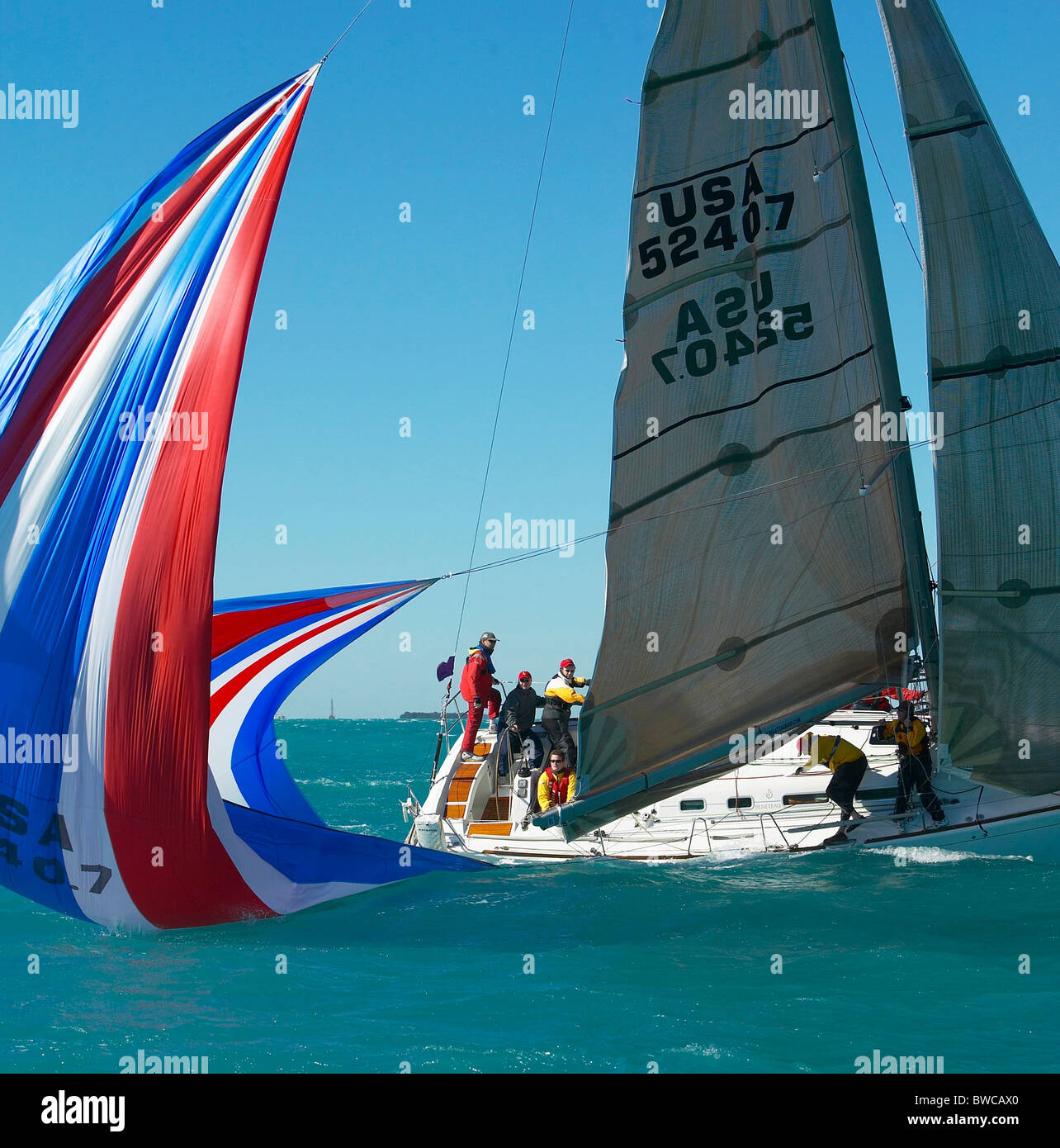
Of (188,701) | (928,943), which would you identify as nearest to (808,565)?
(928,943)

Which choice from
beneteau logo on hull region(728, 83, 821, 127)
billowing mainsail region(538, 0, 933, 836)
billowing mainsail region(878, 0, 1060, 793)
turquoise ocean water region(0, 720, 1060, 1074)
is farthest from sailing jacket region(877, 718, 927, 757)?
beneteau logo on hull region(728, 83, 821, 127)

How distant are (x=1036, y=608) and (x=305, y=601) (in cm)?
754

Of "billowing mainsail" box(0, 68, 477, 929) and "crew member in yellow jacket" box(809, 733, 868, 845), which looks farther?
"crew member in yellow jacket" box(809, 733, 868, 845)

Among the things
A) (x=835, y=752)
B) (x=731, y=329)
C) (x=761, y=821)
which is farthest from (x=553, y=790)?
(x=731, y=329)

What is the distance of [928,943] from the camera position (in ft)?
31.4

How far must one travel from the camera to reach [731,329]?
11500 mm

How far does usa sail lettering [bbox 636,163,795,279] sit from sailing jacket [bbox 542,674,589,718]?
18.0ft

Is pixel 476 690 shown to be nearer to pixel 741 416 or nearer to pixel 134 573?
pixel 741 416

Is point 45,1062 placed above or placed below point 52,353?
below

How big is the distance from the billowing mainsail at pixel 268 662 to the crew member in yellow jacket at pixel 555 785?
8.54ft

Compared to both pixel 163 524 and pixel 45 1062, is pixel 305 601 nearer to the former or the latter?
pixel 163 524

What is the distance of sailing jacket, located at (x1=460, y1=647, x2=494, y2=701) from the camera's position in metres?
15.8

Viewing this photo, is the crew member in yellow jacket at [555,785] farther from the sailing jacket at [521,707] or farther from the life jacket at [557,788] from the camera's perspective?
the sailing jacket at [521,707]

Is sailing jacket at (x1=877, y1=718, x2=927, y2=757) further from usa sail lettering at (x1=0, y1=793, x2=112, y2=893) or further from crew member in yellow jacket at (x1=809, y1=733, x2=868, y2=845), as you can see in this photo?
usa sail lettering at (x1=0, y1=793, x2=112, y2=893)
